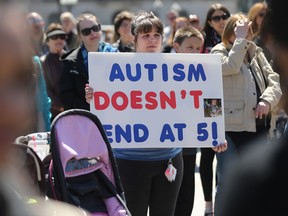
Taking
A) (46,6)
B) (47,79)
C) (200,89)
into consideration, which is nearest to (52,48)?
(47,79)

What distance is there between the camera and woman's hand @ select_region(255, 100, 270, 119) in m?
5.89

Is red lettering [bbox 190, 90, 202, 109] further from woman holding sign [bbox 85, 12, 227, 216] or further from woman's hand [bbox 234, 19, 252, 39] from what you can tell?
woman's hand [bbox 234, 19, 252, 39]

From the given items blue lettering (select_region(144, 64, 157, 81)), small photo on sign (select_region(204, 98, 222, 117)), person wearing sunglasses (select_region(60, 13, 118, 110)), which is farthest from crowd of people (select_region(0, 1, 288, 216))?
small photo on sign (select_region(204, 98, 222, 117))

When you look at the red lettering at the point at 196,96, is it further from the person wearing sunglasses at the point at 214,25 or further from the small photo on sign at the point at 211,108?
the person wearing sunglasses at the point at 214,25

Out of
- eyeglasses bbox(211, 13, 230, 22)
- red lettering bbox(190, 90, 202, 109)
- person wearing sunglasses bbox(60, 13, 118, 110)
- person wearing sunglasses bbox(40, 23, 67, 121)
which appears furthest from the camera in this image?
person wearing sunglasses bbox(40, 23, 67, 121)

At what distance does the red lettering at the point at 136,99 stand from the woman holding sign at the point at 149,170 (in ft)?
0.90

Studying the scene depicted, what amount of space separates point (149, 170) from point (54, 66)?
435cm

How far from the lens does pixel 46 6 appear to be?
38281 mm

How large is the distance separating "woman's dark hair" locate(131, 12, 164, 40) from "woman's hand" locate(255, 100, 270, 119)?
124cm

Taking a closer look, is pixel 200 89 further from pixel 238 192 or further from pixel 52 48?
pixel 52 48

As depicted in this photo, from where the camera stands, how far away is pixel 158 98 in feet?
16.6

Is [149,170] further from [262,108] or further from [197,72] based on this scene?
[262,108]

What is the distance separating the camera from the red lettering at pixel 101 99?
4.99 m

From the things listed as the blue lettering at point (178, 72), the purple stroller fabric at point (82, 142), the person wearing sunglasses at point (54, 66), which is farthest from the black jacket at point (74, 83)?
the purple stroller fabric at point (82, 142)
